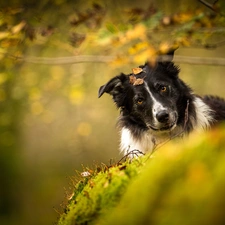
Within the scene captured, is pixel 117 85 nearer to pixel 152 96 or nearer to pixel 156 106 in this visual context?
pixel 152 96

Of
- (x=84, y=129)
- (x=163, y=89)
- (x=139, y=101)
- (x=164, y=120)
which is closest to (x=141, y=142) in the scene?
(x=139, y=101)

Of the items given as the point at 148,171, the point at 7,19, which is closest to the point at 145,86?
the point at 7,19

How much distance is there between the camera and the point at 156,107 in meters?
6.65

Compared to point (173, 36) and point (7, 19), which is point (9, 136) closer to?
point (7, 19)

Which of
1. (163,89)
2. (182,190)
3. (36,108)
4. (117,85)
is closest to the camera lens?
(182,190)

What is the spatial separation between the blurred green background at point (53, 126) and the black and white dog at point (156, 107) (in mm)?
4403

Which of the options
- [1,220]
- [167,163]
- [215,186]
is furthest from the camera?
[1,220]

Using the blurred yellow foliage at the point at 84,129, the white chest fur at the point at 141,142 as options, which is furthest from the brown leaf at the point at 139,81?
the blurred yellow foliage at the point at 84,129

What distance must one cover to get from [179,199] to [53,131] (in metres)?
16.1

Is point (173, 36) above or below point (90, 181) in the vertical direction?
above

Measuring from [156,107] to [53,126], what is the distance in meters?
12.3

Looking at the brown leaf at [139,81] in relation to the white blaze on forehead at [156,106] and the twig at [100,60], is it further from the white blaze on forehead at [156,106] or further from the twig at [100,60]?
the twig at [100,60]

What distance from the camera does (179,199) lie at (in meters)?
2.71

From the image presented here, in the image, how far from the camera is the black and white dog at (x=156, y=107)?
6750 millimetres
